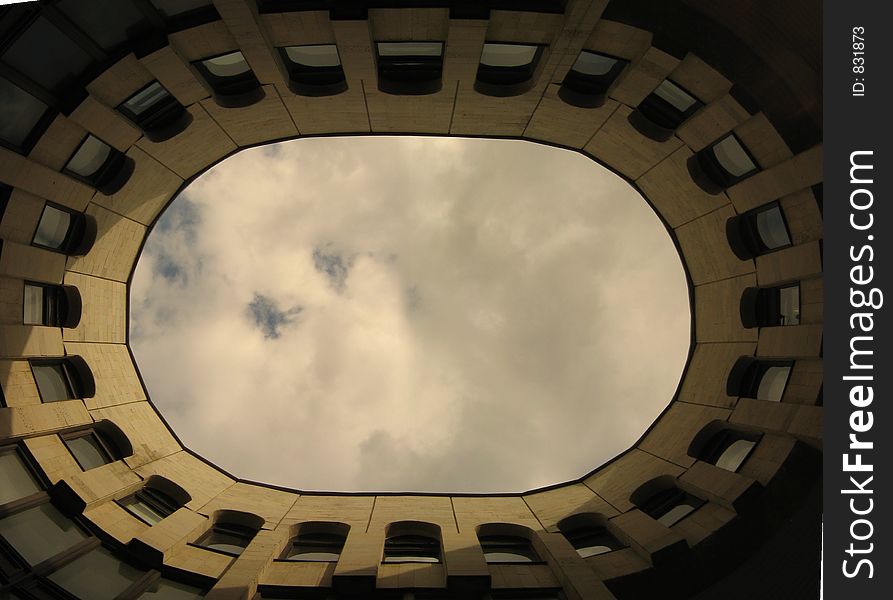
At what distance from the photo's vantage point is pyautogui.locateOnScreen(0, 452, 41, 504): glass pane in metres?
13.8

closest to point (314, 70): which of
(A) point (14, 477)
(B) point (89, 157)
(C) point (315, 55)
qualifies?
(C) point (315, 55)

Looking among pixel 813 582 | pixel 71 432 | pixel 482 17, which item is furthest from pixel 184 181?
pixel 813 582

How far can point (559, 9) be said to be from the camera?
41.9 ft

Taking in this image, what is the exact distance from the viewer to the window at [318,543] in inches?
650

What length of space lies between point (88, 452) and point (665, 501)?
1871 centimetres

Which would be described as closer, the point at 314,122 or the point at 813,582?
the point at 813,582

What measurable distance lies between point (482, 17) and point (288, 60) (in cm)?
572

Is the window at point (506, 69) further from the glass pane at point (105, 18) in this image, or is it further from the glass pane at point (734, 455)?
the glass pane at point (734, 455)

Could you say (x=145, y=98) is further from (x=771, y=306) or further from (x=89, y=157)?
(x=771, y=306)

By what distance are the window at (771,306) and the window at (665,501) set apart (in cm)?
579

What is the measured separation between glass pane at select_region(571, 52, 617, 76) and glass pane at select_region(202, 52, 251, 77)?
365 inches

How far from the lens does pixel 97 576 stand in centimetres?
1411

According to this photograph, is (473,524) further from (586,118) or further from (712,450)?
(586,118)

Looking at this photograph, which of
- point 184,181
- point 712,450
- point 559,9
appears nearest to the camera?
point 559,9
